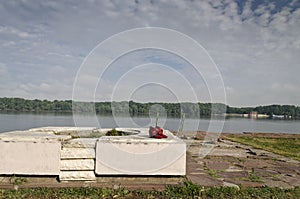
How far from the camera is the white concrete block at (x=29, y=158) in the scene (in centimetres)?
443

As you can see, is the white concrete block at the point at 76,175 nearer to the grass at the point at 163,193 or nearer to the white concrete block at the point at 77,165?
the white concrete block at the point at 77,165

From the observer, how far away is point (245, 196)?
13.2ft

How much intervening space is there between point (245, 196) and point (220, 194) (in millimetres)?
361

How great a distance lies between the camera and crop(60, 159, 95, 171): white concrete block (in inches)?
177

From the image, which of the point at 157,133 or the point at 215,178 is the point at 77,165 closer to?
the point at 157,133

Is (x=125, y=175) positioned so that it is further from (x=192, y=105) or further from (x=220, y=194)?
(x=192, y=105)

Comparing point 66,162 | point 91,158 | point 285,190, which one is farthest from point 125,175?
point 285,190

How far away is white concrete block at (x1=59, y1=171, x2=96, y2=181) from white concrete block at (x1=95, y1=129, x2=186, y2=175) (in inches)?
4.9

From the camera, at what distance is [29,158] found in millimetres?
4441

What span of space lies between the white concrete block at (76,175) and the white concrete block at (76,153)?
0.24 m

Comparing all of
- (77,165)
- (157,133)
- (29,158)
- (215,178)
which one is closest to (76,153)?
(77,165)

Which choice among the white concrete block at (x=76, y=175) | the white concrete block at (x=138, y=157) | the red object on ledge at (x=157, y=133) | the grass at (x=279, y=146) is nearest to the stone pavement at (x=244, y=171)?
the white concrete block at (x=138, y=157)

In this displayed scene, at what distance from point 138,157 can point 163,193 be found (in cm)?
80

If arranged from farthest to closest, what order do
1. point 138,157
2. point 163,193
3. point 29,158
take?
point 138,157 → point 29,158 → point 163,193
